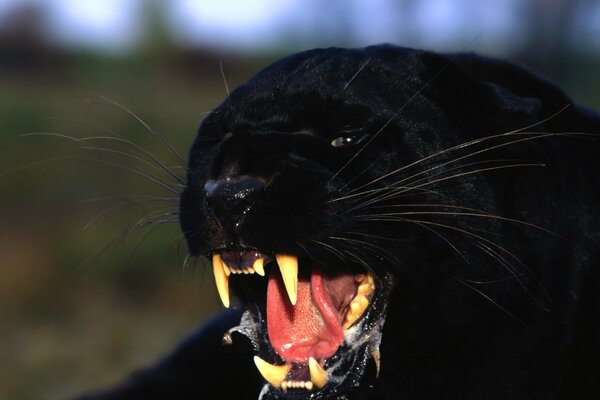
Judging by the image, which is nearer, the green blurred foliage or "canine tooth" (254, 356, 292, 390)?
"canine tooth" (254, 356, 292, 390)

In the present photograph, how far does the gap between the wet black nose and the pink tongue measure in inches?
15.4

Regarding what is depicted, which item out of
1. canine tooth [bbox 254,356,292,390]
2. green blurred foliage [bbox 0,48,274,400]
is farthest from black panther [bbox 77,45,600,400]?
green blurred foliage [bbox 0,48,274,400]

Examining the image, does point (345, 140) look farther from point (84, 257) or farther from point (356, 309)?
point (84, 257)

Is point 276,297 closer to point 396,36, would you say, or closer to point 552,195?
point 552,195

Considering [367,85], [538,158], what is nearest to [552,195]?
[538,158]

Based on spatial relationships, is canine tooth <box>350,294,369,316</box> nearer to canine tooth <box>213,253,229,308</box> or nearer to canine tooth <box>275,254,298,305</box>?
canine tooth <box>275,254,298,305</box>

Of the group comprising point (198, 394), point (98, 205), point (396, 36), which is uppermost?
point (198, 394)

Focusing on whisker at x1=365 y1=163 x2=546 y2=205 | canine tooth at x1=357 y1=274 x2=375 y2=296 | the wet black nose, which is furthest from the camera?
canine tooth at x1=357 y1=274 x2=375 y2=296

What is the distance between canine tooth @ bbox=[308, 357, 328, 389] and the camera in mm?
3594

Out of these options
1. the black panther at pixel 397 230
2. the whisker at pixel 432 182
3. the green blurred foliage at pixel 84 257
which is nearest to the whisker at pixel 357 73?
the black panther at pixel 397 230

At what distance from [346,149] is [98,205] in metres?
10.8

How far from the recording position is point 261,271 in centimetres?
361

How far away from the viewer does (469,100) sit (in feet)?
12.8

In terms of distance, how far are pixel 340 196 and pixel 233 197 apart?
30 cm
